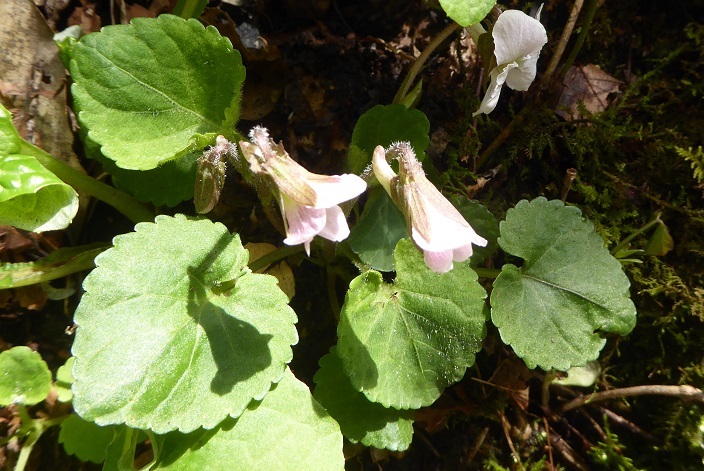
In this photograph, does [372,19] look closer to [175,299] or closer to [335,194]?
[335,194]

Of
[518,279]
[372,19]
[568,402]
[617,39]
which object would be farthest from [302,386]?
[617,39]

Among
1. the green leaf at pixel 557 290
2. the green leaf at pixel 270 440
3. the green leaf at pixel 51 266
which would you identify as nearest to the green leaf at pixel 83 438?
the green leaf at pixel 270 440

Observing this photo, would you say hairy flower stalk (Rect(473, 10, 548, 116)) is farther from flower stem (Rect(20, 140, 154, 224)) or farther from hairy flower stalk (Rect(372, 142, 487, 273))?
flower stem (Rect(20, 140, 154, 224))

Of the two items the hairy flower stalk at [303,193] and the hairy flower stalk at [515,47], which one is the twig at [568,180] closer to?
the hairy flower stalk at [515,47]

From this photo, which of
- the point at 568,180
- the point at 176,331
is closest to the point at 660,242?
the point at 568,180

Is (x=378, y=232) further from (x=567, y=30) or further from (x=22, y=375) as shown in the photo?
(x=22, y=375)

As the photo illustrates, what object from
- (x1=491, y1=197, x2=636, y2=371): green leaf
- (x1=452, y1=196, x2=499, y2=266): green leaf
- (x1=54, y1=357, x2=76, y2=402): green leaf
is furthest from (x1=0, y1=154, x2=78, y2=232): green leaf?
(x1=491, y1=197, x2=636, y2=371): green leaf
